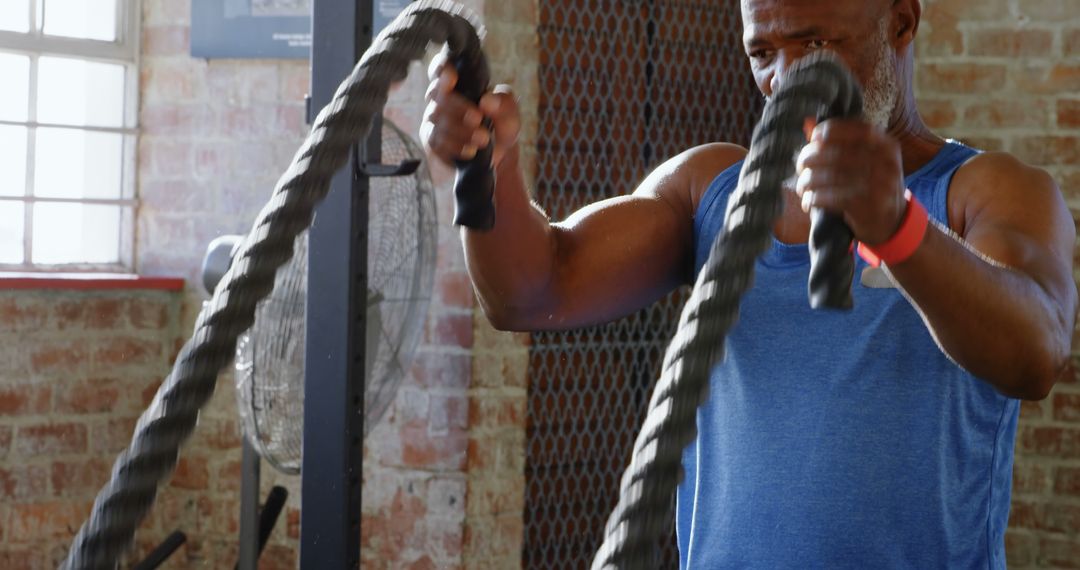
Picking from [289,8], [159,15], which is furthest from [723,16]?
[159,15]

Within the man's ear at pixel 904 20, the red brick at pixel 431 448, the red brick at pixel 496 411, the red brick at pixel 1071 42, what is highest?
the red brick at pixel 1071 42

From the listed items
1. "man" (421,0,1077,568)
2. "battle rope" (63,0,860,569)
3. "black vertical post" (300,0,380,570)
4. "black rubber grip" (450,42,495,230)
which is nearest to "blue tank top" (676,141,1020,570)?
"man" (421,0,1077,568)

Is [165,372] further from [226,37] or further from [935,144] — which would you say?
[935,144]

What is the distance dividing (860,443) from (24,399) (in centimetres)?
249

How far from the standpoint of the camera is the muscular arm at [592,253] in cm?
143

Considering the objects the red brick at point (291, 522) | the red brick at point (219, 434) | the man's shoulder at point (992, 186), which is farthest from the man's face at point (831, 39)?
the red brick at point (219, 434)

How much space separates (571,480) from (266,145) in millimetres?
1056

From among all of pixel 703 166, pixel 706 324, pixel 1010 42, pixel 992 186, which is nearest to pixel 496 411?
pixel 1010 42

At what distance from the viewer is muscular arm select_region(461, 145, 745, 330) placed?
143 centimetres

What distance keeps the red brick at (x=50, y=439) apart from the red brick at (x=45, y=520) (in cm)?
13

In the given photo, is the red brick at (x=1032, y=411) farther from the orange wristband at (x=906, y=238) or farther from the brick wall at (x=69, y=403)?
the orange wristband at (x=906, y=238)

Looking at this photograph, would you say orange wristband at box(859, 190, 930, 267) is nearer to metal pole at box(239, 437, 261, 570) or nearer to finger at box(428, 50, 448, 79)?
finger at box(428, 50, 448, 79)

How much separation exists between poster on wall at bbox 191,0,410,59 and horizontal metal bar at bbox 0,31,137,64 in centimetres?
27

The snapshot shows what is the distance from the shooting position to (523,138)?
306 centimetres
